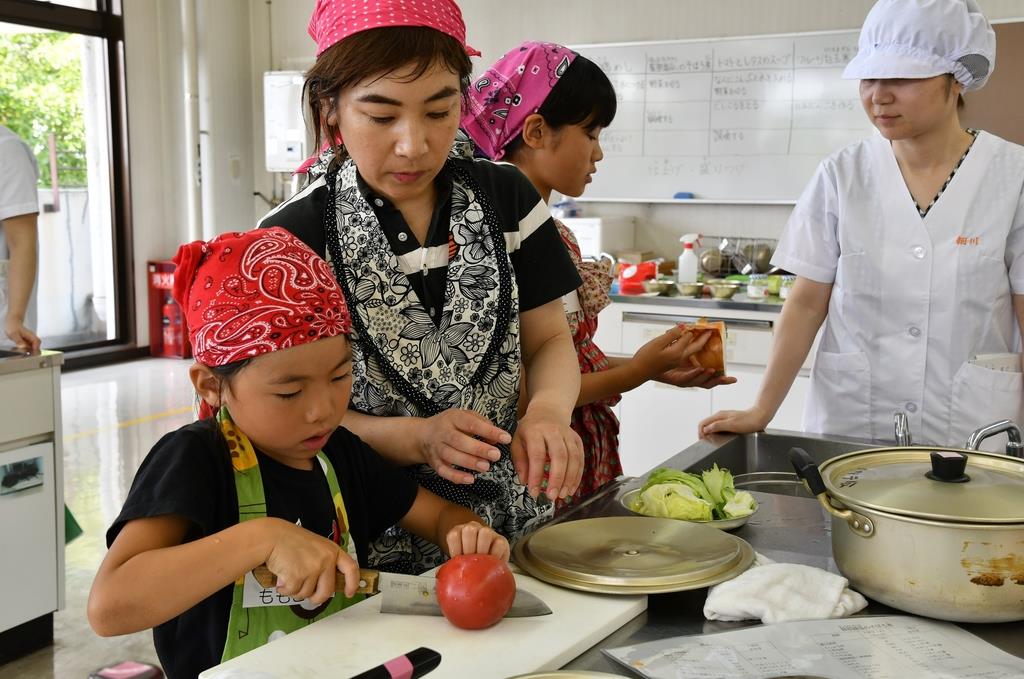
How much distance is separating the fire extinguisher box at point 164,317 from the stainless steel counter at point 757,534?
5571 millimetres

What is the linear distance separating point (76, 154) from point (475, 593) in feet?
20.6

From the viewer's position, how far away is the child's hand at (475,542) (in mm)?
1071

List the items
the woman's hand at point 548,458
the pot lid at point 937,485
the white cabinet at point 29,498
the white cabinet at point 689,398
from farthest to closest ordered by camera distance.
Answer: the white cabinet at point 689,398 → the white cabinet at point 29,498 → the woman's hand at point 548,458 → the pot lid at point 937,485

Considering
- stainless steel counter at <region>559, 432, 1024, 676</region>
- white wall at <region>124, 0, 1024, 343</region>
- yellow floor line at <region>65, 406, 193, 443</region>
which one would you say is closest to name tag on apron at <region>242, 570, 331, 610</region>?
stainless steel counter at <region>559, 432, 1024, 676</region>

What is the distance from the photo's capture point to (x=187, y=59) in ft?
21.7

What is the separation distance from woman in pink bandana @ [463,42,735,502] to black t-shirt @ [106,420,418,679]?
49 centimetres

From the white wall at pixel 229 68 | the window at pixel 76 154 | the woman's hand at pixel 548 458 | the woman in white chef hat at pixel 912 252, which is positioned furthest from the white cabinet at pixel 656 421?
the window at pixel 76 154

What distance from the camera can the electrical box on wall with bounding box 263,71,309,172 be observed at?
6465 millimetres

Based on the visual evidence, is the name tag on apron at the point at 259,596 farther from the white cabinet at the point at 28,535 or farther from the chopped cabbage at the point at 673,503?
the white cabinet at the point at 28,535

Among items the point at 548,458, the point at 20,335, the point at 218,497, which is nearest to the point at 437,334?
the point at 548,458

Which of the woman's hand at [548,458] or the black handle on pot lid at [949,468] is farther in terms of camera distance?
the woman's hand at [548,458]

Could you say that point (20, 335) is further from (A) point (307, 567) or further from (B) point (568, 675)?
(B) point (568, 675)

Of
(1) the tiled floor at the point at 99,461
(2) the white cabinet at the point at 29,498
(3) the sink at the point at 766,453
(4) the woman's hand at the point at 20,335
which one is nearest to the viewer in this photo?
(3) the sink at the point at 766,453

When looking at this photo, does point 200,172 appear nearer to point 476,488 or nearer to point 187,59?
point 187,59
